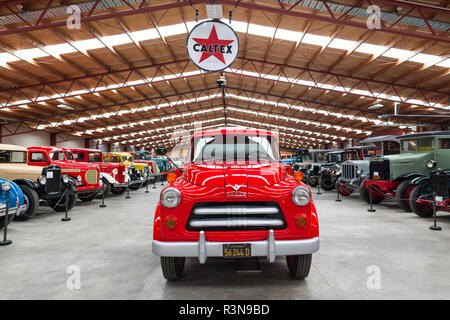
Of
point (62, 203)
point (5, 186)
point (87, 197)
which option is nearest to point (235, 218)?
point (5, 186)

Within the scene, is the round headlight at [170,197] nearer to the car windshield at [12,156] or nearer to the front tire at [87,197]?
the car windshield at [12,156]

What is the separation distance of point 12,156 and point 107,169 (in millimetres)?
3761

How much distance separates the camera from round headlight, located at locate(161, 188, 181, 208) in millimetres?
2670

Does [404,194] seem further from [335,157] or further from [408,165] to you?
[335,157]

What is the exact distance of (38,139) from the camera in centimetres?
2608

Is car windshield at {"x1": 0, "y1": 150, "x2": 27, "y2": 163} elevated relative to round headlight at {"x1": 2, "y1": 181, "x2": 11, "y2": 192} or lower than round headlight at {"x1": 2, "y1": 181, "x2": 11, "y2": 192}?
elevated

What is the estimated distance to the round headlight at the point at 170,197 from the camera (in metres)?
2.67

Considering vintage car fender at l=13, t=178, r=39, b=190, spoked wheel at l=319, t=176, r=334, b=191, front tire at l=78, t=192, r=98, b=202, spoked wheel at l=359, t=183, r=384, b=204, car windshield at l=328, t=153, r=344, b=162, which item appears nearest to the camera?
vintage car fender at l=13, t=178, r=39, b=190

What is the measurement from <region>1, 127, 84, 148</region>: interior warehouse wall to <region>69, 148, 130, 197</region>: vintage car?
55.7ft

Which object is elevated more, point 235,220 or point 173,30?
point 173,30

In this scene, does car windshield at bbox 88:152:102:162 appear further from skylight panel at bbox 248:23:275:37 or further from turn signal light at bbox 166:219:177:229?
turn signal light at bbox 166:219:177:229

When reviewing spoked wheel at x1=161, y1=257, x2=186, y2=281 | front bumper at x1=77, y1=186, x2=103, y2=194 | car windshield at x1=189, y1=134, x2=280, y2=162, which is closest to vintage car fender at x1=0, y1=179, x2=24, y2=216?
front bumper at x1=77, y1=186, x2=103, y2=194

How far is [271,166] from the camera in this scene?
3.38 m
